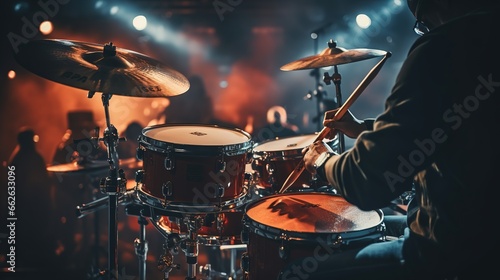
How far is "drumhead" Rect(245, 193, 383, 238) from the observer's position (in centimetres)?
214

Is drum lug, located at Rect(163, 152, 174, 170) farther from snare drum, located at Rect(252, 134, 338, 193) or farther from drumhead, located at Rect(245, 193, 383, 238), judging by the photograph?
snare drum, located at Rect(252, 134, 338, 193)

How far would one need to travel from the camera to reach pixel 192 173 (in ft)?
9.03

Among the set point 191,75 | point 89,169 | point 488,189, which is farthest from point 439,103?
point 191,75

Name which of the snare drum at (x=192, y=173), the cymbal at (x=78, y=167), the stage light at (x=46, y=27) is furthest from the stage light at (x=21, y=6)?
the snare drum at (x=192, y=173)

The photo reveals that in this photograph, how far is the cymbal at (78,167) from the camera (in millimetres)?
3848

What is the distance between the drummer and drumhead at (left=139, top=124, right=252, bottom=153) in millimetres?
1212

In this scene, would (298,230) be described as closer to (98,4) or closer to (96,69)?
(96,69)

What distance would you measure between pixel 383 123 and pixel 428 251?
471 millimetres

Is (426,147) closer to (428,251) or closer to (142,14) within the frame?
(428,251)

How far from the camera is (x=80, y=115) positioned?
802cm

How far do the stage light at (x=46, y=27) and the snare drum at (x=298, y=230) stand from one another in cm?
628

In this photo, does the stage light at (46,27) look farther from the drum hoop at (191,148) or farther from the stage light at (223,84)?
the drum hoop at (191,148)

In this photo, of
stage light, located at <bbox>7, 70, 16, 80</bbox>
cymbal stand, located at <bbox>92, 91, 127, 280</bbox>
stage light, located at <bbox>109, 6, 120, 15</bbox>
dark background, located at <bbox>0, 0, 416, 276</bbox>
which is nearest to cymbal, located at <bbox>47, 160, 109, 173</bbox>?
cymbal stand, located at <bbox>92, 91, 127, 280</bbox>

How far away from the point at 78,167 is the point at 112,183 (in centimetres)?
143
